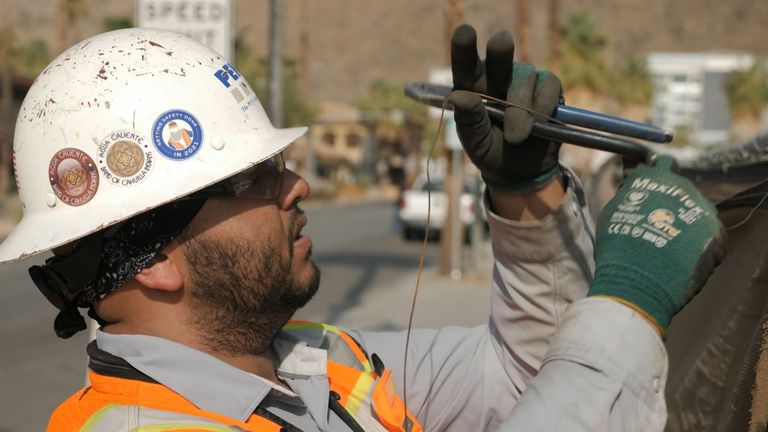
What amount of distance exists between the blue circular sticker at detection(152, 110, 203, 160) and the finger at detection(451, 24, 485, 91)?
28.1 inches

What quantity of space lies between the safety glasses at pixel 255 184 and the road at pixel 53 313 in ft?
16.7

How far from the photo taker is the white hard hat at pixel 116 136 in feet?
8.09

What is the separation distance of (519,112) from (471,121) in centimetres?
10

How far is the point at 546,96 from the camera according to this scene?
2.21 m

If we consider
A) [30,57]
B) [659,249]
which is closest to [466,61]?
[659,249]

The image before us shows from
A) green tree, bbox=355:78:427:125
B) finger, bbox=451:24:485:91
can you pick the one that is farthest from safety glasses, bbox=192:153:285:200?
green tree, bbox=355:78:427:125

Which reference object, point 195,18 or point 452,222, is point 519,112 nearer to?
point 195,18

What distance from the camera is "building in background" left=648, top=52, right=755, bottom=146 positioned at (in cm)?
10756

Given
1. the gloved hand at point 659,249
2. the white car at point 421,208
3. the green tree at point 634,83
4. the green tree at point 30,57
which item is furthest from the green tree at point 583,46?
the gloved hand at point 659,249

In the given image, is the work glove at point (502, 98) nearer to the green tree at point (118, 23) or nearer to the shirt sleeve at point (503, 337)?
the shirt sleeve at point (503, 337)

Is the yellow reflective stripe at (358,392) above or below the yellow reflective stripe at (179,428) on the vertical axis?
below

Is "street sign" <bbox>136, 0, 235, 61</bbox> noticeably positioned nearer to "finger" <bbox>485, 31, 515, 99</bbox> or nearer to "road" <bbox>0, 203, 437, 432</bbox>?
"road" <bbox>0, 203, 437, 432</bbox>

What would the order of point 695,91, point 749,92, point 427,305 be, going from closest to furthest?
1. point 427,305
2. point 749,92
3. point 695,91

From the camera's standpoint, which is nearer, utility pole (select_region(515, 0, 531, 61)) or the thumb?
the thumb
